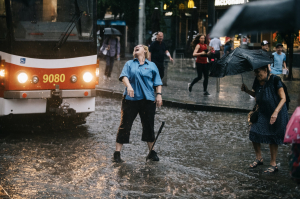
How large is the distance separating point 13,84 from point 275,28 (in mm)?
→ 5353

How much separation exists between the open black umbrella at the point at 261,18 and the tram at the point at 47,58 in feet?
15.5

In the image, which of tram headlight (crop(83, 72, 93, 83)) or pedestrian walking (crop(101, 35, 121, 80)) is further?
pedestrian walking (crop(101, 35, 121, 80))

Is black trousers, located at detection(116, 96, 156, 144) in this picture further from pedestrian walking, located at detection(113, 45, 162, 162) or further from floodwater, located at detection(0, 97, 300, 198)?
floodwater, located at detection(0, 97, 300, 198)

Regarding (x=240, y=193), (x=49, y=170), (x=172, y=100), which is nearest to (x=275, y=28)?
(x=240, y=193)

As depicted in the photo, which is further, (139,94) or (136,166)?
(139,94)

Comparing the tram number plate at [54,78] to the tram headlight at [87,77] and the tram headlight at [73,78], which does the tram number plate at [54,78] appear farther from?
the tram headlight at [87,77]

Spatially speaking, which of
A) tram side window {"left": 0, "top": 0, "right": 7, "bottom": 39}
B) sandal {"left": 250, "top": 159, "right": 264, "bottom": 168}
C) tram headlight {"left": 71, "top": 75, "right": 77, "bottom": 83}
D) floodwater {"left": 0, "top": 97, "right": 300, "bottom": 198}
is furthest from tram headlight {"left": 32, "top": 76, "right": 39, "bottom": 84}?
sandal {"left": 250, "top": 159, "right": 264, "bottom": 168}

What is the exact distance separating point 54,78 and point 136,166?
2.67 m

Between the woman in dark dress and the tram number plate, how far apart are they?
3.58 meters

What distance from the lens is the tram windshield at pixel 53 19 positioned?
26.0 feet

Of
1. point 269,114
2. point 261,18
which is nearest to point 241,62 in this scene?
point 269,114

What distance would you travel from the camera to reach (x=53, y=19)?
8.12 metres

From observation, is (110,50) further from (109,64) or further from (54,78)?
(54,78)

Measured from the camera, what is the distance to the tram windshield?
791 cm
